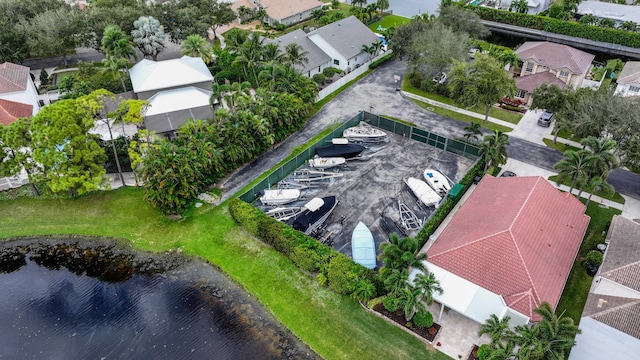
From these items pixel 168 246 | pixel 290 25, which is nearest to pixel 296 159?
pixel 168 246

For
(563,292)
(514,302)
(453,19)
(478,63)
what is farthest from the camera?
(453,19)

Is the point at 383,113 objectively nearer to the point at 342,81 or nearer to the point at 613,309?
the point at 342,81

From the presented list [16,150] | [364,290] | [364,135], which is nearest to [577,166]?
[364,290]

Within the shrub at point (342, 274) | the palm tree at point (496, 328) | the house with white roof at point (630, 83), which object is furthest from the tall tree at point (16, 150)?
the house with white roof at point (630, 83)

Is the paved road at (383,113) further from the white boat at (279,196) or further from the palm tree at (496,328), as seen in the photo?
the palm tree at (496,328)

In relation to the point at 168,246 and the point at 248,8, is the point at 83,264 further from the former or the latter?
the point at 248,8

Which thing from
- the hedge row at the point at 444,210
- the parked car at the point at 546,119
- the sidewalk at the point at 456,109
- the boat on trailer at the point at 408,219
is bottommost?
the boat on trailer at the point at 408,219
